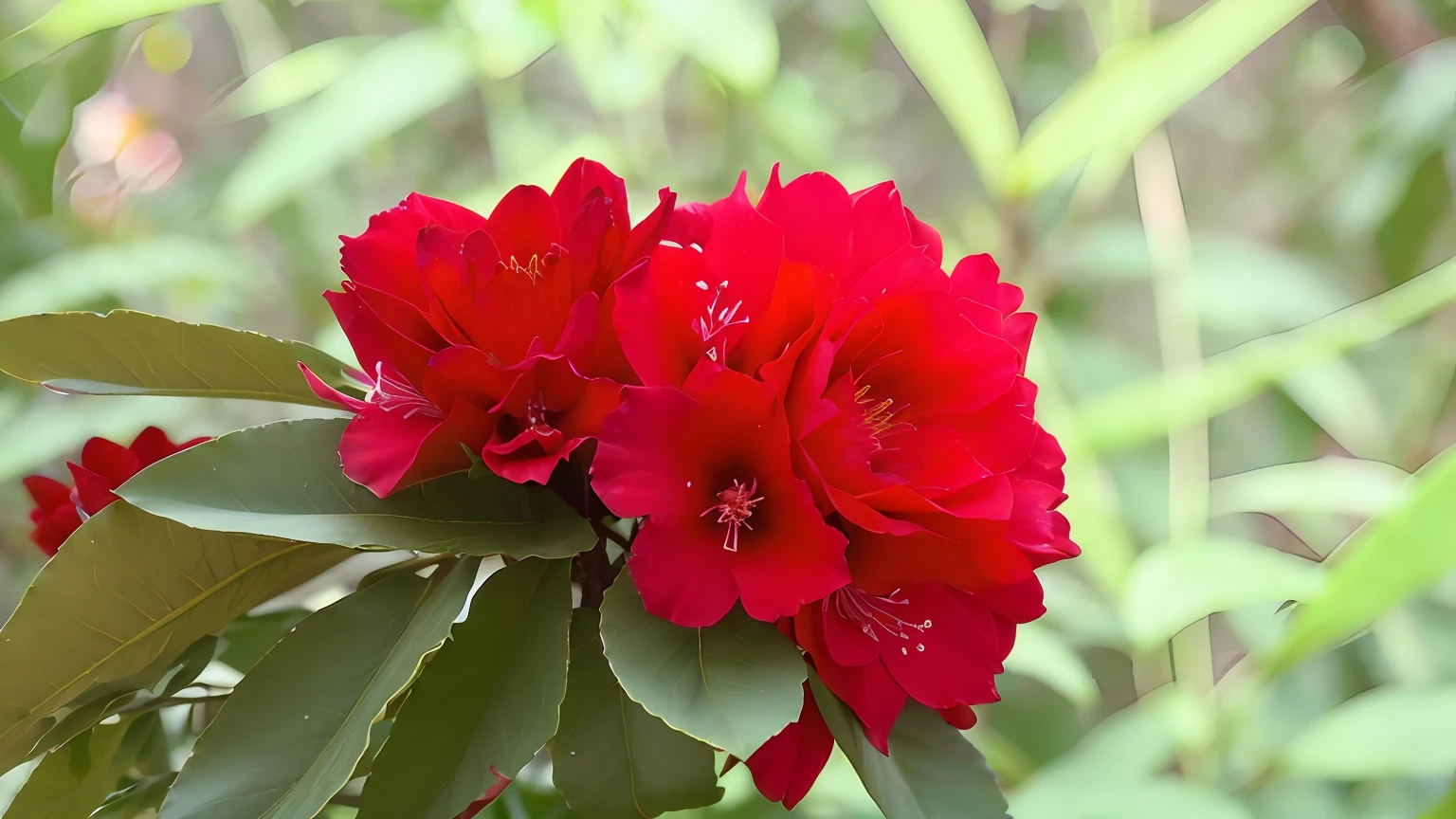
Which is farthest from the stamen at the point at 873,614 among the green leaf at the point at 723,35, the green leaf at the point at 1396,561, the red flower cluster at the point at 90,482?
the green leaf at the point at 723,35

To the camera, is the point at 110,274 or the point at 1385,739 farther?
the point at 110,274

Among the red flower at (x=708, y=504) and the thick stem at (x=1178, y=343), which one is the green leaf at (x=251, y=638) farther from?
the thick stem at (x=1178, y=343)

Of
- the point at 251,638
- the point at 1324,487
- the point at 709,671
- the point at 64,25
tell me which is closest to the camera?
the point at 709,671

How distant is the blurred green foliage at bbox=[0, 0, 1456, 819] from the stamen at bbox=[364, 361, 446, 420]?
0.60 ft

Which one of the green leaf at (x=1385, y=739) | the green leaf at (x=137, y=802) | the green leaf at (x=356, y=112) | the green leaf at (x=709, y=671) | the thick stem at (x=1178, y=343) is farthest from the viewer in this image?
the thick stem at (x=1178, y=343)

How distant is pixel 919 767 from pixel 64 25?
→ 2.14 ft

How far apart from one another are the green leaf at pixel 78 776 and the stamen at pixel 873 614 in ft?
0.92

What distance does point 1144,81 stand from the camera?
66cm

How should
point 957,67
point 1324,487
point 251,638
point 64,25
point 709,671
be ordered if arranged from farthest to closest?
point 1324,487, point 957,67, point 64,25, point 251,638, point 709,671

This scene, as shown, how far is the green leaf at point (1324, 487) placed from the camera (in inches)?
31.8

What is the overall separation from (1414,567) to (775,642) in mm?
416

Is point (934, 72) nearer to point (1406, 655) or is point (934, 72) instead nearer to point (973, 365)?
point (973, 365)

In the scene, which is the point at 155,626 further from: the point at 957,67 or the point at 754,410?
the point at 957,67

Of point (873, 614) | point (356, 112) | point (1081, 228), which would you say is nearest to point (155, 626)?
point (873, 614)
